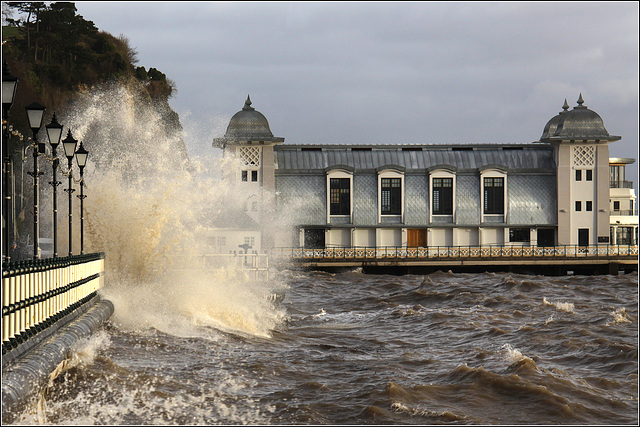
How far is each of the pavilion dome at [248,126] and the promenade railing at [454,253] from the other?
9.98 meters

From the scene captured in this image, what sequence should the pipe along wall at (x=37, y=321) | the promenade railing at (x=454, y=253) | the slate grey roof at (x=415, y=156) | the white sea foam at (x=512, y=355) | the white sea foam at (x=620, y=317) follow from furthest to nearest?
the slate grey roof at (x=415, y=156), the promenade railing at (x=454, y=253), the white sea foam at (x=620, y=317), the white sea foam at (x=512, y=355), the pipe along wall at (x=37, y=321)

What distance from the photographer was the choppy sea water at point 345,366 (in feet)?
40.5

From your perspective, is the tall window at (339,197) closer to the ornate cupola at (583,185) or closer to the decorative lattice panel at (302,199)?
the decorative lattice panel at (302,199)

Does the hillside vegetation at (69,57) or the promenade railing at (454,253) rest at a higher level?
the hillside vegetation at (69,57)

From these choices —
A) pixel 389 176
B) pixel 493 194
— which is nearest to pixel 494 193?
pixel 493 194

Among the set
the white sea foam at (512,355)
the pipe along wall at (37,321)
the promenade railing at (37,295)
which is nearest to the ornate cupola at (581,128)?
the white sea foam at (512,355)

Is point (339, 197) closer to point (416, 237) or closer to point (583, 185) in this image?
point (416, 237)

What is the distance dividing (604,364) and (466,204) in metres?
39.7

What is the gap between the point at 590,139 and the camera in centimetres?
5694

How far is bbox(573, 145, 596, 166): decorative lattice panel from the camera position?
5747 centimetres

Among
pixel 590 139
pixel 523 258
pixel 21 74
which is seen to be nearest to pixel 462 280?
pixel 523 258

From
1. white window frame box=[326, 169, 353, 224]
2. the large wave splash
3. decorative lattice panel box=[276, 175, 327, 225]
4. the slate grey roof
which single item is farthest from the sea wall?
the slate grey roof

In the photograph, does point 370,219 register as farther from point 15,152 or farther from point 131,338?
→ point 131,338

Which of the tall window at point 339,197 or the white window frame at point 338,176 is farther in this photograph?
the tall window at point 339,197
